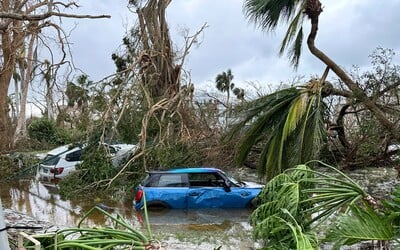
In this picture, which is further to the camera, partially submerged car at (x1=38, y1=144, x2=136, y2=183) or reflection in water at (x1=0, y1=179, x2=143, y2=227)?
partially submerged car at (x1=38, y1=144, x2=136, y2=183)

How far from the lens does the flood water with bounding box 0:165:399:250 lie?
940 centimetres

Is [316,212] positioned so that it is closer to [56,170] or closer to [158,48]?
[158,48]

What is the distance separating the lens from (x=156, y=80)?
1734 centimetres

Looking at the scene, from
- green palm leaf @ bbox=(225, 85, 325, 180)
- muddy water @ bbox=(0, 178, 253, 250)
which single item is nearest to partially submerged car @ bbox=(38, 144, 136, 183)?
muddy water @ bbox=(0, 178, 253, 250)

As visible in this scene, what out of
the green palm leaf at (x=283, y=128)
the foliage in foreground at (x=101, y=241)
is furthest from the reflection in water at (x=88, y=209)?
the foliage in foreground at (x=101, y=241)

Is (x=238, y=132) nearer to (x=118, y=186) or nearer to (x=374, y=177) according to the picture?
(x=118, y=186)

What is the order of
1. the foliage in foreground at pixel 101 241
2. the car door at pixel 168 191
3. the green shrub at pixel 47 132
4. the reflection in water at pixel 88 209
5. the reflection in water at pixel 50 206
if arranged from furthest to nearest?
the green shrub at pixel 47 132 → the car door at pixel 168 191 → the reflection in water at pixel 50 206 → the reflection in water at pixel 88 209 → the foliage in foreground at pixel 101 241

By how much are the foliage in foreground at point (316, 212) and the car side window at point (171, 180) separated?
6968 millimetres

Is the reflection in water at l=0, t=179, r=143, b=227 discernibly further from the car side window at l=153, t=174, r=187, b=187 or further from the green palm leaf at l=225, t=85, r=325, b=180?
the green palm leaf at l=225, t=85, r=325, b=180

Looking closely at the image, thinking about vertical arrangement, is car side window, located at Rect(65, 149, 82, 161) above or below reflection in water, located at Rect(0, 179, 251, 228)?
above

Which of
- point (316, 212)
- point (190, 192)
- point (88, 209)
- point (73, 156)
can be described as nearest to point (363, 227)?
point (316, 212)

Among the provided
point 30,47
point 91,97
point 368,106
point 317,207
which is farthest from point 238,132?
point 30,47

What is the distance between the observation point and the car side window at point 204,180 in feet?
41.3

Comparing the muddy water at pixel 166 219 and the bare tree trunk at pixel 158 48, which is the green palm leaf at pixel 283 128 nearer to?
the muddy water at pixel 166 219
